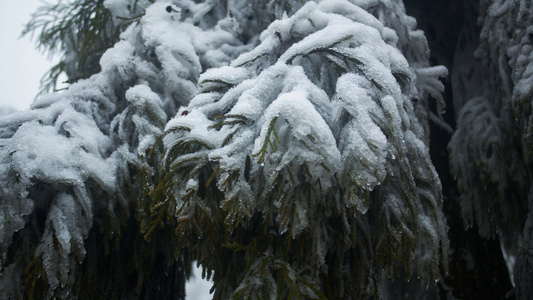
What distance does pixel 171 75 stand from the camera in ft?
6.81

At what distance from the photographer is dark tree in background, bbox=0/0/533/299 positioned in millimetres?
1457

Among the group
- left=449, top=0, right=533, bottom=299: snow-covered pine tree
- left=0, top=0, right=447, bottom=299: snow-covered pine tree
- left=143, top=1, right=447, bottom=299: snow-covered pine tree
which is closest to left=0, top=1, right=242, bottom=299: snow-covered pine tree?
left=0, top=0, right=447, bottom=299: snow-covered pine tree

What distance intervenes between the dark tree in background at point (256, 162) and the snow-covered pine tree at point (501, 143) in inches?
0.4

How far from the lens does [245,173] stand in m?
1.56

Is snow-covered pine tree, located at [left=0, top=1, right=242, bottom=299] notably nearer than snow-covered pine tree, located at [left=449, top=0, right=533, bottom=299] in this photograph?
Yes

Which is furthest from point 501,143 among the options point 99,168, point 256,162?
point 99,168

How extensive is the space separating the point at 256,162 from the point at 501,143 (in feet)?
5.82

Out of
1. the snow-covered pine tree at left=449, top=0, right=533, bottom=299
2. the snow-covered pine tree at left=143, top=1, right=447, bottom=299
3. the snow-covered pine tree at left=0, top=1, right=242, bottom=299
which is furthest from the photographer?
the snow-covered pine tree at left=449, top=0, right=533, bottom=299

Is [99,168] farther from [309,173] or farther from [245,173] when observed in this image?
[309,173]

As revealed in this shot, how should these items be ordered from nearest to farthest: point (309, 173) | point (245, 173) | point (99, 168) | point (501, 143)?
point (309, 173) < point (245, 173) < point (99, 168) < point (501, 143)

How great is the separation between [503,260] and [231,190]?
2346mm

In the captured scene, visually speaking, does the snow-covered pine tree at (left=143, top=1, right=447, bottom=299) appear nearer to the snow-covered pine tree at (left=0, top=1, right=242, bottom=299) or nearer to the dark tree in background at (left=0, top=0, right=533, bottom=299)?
the dark tree in background at (left=0, top=0, right=533, bottom=299)

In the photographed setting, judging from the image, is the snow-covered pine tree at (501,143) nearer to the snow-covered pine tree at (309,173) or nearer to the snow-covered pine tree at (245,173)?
the snow-covered pine tree at (245,173)

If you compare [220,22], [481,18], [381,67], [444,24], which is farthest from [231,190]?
[444,24]
